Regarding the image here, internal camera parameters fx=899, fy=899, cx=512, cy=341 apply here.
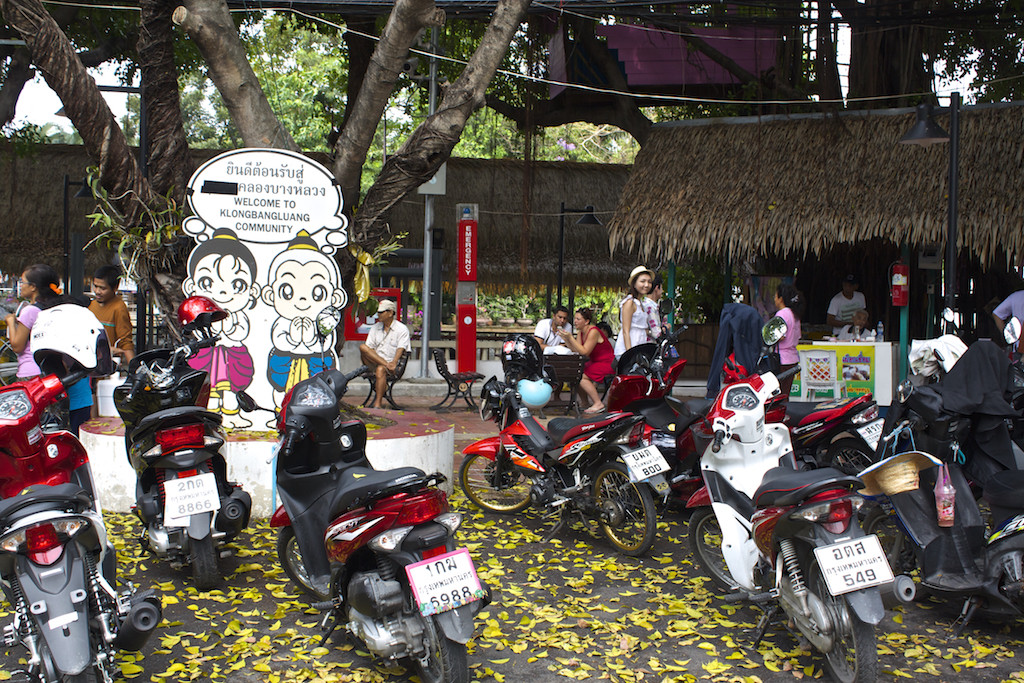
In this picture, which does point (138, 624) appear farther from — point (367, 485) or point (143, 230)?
point (143, 230)

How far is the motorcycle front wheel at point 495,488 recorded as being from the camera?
21.7 feet

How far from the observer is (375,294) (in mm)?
13742

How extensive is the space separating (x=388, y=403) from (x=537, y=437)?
20.4 feet

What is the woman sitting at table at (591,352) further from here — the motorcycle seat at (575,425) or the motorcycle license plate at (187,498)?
the motorcycle license plate at (187,498)

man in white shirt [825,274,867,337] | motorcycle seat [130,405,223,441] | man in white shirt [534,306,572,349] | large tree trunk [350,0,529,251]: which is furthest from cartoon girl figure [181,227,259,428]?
man in white shirt [825,274,867,337]

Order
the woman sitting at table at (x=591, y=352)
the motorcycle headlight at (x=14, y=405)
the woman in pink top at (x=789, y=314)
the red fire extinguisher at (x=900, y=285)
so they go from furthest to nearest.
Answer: the red fire extinguisher at (x=900, y=285) → the woman sitting at table at (x=591, y=352) → the woman in pink top at (x=789, y=314) → the motorcycle headlight at (x=14, y=405)

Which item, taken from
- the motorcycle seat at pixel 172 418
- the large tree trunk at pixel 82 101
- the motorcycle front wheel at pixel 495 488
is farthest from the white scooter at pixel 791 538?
the large tree trunk at pixel 82 101

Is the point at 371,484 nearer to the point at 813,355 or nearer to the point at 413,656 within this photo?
the point at 413,656

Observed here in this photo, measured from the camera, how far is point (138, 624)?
346cm

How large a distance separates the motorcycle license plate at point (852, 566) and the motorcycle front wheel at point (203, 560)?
3.20 m

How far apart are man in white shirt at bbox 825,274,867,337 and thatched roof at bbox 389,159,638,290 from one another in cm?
566

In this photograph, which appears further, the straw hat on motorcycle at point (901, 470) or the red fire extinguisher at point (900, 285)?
the red fire extinguisher at point (900, 285)

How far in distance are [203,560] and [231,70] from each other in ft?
13.8

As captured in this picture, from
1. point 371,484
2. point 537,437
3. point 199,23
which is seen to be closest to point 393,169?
point 199,23
